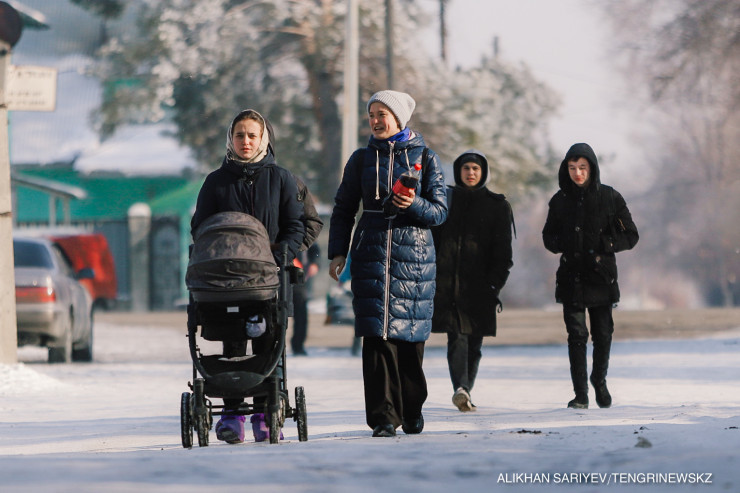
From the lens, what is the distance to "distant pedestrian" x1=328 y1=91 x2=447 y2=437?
8.05 meters

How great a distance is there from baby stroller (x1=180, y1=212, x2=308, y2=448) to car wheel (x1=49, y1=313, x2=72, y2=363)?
8991mm

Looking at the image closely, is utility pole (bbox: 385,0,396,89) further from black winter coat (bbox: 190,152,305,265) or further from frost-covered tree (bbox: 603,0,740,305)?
black winter coat (bbox: 190,152,305,265)

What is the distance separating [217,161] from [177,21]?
12.3 feet

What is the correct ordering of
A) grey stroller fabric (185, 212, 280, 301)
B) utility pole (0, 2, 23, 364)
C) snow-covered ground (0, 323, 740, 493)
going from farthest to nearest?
utility pole (0, 2, 23, 364) < grey stroller fabric (185, 212, 280, 301) < snow-covered ground (0, 323, 740, 493)

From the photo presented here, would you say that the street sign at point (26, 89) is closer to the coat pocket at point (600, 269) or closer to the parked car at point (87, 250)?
the coat pocket at point (600, 269)

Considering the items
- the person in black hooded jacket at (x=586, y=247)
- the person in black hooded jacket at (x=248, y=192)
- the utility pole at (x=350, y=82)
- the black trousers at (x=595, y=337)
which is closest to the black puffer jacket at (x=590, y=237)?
the person in black hooded jacket at (x=586, y=247)

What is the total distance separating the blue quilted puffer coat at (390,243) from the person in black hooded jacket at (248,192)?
0.29 m

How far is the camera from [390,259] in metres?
8.06

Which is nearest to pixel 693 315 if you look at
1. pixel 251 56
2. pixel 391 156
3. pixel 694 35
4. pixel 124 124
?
pixel 694 35

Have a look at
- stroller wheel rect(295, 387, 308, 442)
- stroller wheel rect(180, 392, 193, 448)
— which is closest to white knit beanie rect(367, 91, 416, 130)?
stroller wheel rect(295, 387, 308, 442)

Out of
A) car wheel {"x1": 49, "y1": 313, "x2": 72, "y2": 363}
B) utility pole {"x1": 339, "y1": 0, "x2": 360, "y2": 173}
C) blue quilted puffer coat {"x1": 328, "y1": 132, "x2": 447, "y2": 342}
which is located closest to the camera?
blue quilted puffer coat {"x1": 328, "y1": 132, "x2": 447, "y2": 342}

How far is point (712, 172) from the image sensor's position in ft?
199

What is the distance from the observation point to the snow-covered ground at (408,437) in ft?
19.2

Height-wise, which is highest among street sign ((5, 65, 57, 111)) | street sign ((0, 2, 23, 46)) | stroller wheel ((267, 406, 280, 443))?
street sign ((0, 2, 23, 46))
